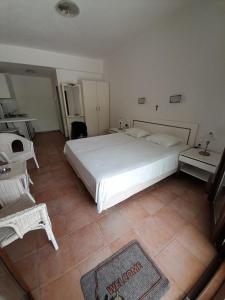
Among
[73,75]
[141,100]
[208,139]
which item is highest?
[73,75]

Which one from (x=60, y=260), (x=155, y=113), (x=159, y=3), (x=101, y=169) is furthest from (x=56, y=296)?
(x=159, y=3)

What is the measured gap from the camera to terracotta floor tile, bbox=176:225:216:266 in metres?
1.22

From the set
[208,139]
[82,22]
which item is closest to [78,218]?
[208,139]

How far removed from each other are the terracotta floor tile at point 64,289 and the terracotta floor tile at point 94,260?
6 centimetres

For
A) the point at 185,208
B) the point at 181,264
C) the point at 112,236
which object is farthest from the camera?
the point at 185,208

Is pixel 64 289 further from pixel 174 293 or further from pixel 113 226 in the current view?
pixel 174 293

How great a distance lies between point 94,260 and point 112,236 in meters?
0.28

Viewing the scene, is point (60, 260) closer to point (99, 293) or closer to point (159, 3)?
point (99, 293)

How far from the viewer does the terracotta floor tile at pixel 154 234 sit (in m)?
1.30

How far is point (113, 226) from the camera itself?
151cm

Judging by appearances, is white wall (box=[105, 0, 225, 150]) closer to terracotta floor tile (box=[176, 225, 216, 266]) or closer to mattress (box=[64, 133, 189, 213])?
mattress (box=[64, 133, 189, 213])

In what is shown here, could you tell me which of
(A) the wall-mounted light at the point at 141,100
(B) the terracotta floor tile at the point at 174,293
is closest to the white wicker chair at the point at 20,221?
(B) the terracotta floor tile at the point at 174,293

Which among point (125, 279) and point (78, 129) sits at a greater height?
point (78, 129)

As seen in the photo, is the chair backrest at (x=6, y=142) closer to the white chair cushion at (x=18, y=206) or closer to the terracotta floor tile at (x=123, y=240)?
the white chair cushion at (x=18, y=206)
